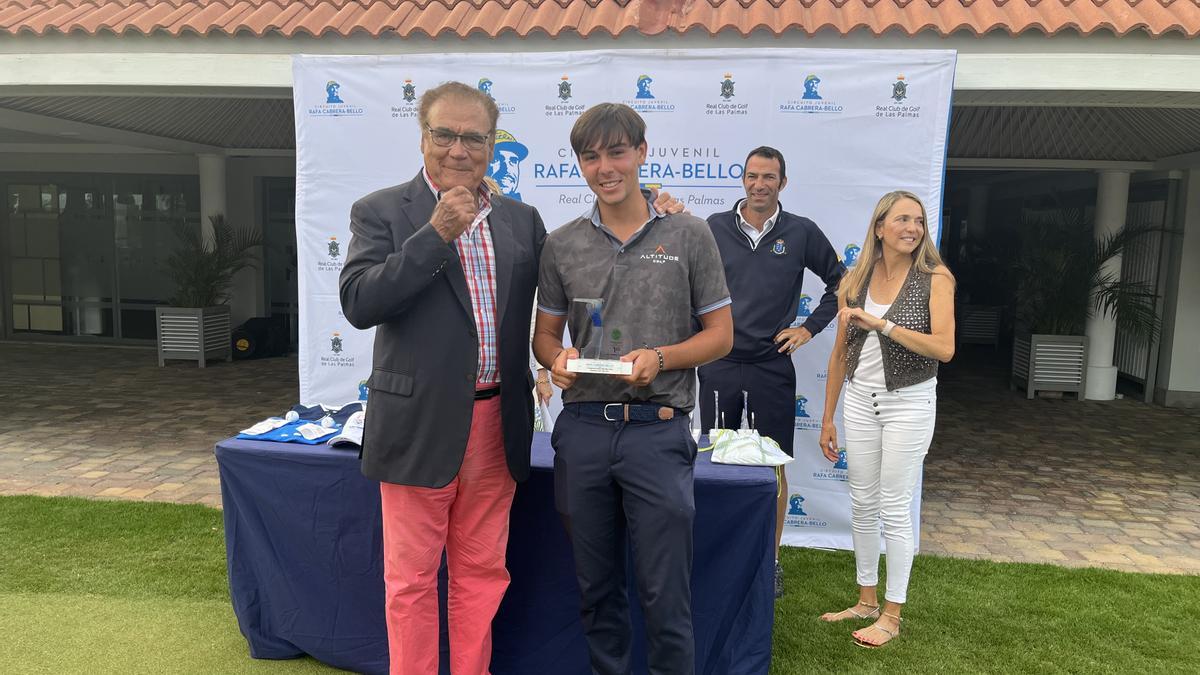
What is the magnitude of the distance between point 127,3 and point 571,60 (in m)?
3.50

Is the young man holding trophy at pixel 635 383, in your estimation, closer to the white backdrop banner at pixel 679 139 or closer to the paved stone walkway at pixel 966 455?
the white backdrop banner at pixel 679 139

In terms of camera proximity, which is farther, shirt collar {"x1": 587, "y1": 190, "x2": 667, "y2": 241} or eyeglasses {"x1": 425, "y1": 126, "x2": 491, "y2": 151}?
shirt collar {"x1": 587, "y1": 190, "x2": 667, "y2": 241}

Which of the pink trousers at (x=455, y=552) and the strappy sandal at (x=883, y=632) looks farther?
the strappy sandal at (x=883, y=632)

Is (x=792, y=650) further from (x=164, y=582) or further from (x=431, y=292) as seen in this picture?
→ (x=164, y=582)

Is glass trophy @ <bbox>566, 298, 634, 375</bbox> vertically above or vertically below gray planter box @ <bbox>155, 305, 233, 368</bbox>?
above

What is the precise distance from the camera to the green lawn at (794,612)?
3.17m

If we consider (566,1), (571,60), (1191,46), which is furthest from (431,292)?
(1191,46)

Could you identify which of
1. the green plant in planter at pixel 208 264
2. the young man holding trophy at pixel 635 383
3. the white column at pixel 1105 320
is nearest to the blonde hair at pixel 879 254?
the young man holding trophy at pixel 635 383

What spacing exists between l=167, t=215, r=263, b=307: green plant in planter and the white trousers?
9.50m

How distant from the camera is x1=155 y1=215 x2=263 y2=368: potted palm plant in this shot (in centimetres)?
1038

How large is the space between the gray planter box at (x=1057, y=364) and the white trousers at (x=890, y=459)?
655 centimetres

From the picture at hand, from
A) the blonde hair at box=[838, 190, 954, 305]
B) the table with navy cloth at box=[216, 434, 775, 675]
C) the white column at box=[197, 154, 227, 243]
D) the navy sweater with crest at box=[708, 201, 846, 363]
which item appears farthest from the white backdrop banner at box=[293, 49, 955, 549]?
the white column at box=[197, 154, 227, 243]

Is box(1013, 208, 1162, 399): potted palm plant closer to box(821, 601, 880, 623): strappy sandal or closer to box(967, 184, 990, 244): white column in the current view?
box(967, 184, 990, 244): white column

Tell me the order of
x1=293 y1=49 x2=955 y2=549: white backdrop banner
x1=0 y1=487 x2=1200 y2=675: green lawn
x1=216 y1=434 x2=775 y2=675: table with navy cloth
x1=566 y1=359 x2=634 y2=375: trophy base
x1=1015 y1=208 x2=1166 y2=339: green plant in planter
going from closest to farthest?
x1=566 y1=359 x2=634 y2=375: trophy base
x1=216 y1=434 x2=775 y2=675: table with navy cloth
x1=0 y1=487 x2=1200 y2=675: green lawn
x1=293 y1=49 x2=955 y2=549: white backdrop banner
x1=1015 y1=208 x2=1166 y2=339: green plant in planter
